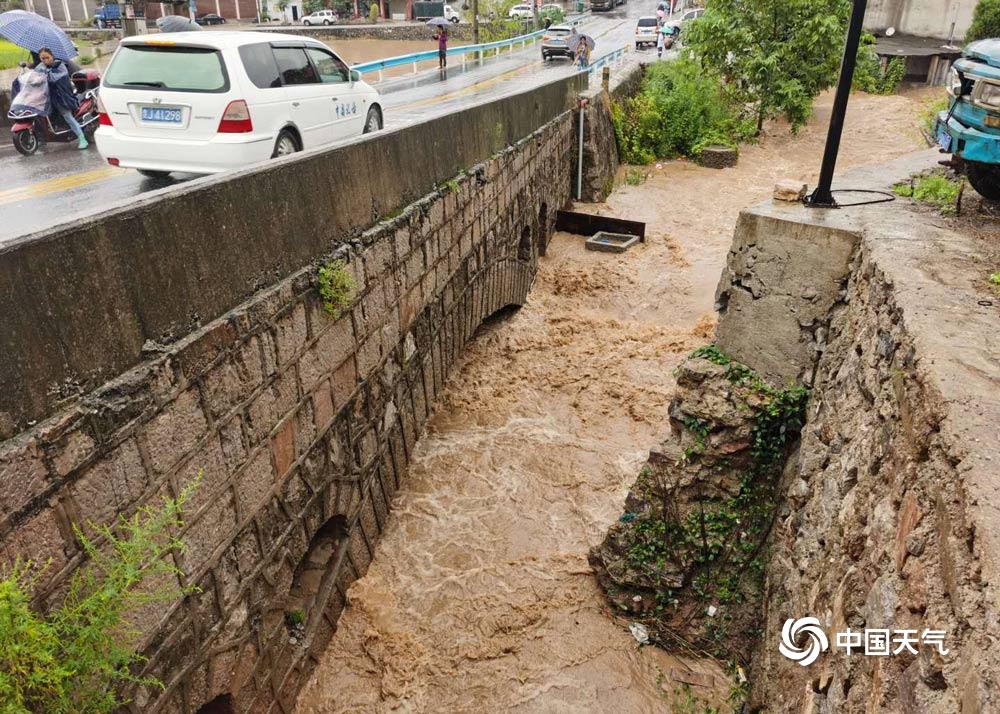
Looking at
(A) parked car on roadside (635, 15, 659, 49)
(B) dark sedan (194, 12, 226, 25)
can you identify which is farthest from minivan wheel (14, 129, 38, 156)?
(B) dark sedan (194, 12, 226, 25)

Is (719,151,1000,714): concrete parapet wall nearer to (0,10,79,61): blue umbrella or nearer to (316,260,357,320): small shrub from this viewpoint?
(316,260,357,320): small shrub

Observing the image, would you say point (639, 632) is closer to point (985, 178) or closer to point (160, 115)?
point (985, 178)

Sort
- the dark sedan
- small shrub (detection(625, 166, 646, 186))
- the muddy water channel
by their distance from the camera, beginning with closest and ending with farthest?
1. the muddy water channel
2. small shrub (detection(625, 166, 646, 186))
3. the dark sedan

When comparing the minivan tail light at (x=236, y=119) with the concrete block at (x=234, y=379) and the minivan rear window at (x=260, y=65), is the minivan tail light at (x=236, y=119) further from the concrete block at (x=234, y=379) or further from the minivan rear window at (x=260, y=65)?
the concrete block at (x=234, y=379)

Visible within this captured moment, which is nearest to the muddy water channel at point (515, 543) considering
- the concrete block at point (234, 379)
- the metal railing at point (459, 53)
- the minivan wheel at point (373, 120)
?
the concrete block at point (234, 379)

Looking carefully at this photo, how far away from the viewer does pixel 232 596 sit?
4055mm

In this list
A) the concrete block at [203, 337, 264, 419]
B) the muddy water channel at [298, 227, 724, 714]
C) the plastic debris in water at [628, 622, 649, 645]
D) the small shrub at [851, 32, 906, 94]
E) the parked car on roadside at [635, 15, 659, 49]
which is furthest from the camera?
the parked car on roadside at [635, 15, 659, 49]

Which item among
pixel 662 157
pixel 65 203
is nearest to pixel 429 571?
pixel 65 203

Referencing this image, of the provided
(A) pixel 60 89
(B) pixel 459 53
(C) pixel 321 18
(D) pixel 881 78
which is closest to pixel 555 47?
(B) pixel 459 53

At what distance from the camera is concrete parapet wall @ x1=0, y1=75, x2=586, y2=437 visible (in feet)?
8.92

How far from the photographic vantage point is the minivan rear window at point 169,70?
6660mm

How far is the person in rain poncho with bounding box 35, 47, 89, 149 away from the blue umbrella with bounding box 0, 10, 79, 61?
10 cm

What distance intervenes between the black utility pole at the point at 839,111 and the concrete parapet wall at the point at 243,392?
3.37 m

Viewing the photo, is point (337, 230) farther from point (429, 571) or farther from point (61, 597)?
point (429, 571)
